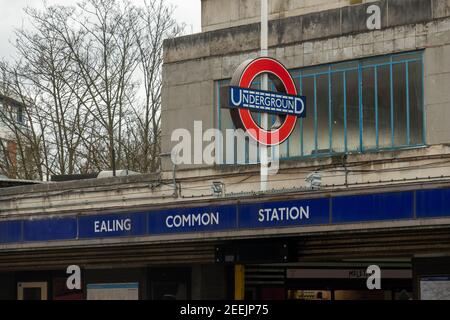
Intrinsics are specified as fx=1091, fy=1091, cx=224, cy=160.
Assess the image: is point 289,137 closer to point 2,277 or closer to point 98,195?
point 98,195

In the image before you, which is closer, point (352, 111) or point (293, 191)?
point (293, 191)

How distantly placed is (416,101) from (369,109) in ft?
4.30

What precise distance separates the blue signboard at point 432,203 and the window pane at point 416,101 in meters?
5.18

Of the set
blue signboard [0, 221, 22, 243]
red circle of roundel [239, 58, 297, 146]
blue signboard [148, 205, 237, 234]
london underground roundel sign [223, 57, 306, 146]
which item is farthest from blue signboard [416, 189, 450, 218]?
blue signboard [0, 221, 22, 243]

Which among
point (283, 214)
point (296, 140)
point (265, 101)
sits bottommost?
point (283, 214)

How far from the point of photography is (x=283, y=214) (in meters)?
→ 21.1

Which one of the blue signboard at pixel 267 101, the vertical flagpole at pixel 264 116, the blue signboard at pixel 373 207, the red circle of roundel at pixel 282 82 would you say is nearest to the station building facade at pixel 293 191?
the blue signboard at pixel 373 207

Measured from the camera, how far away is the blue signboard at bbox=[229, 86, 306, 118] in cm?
2361

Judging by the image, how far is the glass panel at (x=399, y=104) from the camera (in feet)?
81.0

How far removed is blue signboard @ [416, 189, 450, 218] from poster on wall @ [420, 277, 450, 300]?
3789 mm

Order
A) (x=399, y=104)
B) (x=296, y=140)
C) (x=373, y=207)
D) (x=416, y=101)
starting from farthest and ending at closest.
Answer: (x=296, y=140)
(x=399, y=104)
(x=416, y=101)
(x=373, y=207)

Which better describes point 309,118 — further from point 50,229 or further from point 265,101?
point 50,229

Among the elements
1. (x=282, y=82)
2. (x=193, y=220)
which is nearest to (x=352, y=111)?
(x=282, y=82)
